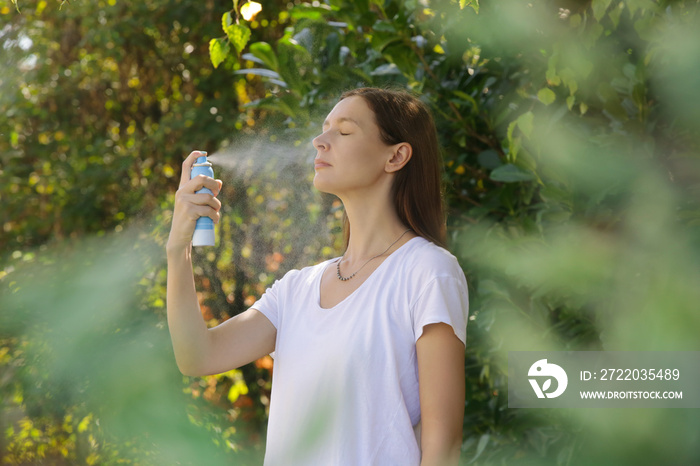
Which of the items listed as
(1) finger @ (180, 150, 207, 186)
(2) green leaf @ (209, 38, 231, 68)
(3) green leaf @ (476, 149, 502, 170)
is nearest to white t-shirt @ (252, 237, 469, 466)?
(1) finger @ (180, 150, 207, 186)

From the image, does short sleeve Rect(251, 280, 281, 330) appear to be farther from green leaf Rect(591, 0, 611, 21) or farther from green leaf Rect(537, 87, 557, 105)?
green leaf Rect(591, 0, 611, 21)

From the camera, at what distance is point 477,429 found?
2020 millimetres

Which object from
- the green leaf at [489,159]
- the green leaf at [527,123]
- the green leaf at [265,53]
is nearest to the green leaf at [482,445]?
the green leaf at [489,159]

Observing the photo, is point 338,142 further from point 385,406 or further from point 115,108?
point 115,108

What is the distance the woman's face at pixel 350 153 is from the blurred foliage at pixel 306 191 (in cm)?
29

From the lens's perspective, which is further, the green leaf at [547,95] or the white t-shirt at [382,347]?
the green leaf at [547,95]

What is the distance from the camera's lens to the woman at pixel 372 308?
47.3 inches

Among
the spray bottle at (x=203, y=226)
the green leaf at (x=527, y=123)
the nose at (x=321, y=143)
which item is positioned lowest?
the spray bottle at (x=203, y=226)

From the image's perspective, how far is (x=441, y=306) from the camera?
1.20 meters

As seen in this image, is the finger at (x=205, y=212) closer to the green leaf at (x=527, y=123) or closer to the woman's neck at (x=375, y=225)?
the woman's neck at (x=375, y=225)

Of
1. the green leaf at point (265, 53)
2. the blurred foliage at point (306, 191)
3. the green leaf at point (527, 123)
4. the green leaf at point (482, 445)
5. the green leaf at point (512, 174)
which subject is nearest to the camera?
the blurred foliage at point (306, 191)

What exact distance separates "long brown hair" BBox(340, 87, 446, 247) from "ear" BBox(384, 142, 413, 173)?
14 millimetres

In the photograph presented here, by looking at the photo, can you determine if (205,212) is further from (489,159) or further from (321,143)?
(489,159)

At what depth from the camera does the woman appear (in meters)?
1.20
